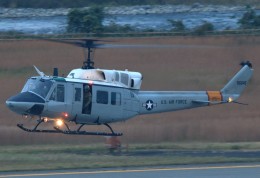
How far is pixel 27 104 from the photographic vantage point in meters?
23.0

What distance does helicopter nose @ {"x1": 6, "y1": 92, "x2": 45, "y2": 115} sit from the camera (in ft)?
75.5

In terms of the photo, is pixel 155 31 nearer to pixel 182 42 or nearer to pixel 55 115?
pixel 182 42

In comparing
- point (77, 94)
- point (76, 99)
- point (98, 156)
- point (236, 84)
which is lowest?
point (98, 156)

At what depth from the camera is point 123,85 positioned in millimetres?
24688

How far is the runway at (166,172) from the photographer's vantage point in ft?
56.7

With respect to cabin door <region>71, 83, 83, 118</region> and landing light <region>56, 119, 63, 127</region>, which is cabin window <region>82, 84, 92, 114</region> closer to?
cabin door <region>71, 83, 83, 118</region>

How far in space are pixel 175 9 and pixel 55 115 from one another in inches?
1007

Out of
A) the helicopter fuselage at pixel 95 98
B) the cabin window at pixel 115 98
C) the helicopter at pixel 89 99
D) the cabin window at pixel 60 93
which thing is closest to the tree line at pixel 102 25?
the helicopter fuselage at pixel 95 98

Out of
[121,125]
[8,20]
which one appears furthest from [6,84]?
[8,20]

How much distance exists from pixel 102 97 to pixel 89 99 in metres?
0.41

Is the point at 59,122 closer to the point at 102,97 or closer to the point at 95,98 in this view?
the point at 95,98

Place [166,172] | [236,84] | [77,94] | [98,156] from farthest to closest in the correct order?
1. [236,84]
2. [77,94]
3. [98,156]
4. [166,172]

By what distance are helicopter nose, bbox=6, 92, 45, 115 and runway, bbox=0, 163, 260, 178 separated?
4898 millimetres

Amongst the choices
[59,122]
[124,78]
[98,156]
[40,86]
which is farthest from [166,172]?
[124,78]
